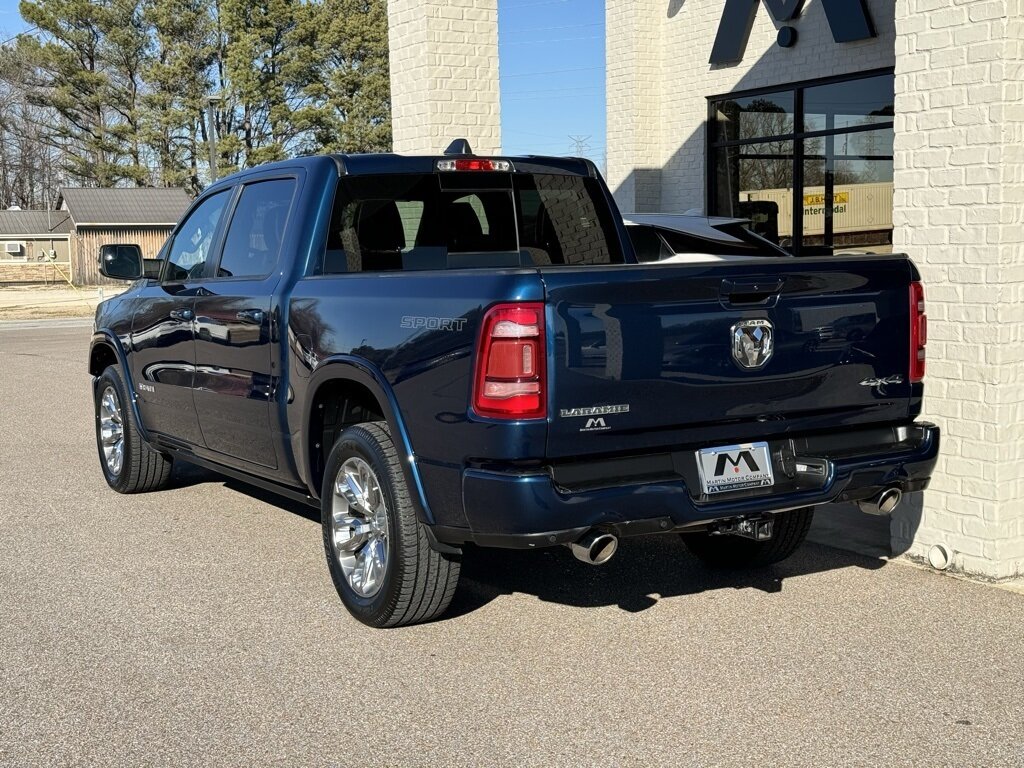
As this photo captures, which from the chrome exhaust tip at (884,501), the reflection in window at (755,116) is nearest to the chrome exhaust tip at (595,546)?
the chrome exhaust tip at (884,501)

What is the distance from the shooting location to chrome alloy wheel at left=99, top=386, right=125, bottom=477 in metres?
8.35

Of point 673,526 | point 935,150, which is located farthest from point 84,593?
point 935,150

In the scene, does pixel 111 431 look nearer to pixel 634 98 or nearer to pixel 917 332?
pixel 917 332

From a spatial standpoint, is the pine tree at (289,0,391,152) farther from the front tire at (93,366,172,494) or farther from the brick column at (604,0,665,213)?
the front tire at (93,366,172,494)

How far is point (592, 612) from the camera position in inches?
222

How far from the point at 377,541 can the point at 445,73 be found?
6.66 metres

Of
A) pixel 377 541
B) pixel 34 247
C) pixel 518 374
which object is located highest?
pixel 34 247

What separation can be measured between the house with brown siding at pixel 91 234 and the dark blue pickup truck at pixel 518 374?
1887 inches

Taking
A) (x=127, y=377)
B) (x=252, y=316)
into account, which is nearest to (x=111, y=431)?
(x=127, y=377)

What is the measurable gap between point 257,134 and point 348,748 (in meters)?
56.7

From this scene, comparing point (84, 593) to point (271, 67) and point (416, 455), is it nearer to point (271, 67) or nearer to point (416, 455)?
point (416, 455)

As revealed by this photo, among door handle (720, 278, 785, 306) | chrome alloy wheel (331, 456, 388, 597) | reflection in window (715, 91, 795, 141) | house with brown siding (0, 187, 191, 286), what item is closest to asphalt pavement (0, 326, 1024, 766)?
chrome alloy wheel (331, 456, 388, 597)

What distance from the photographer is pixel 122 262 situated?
7738 mm

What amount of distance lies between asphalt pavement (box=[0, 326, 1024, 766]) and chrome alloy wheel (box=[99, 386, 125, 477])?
123 cm
